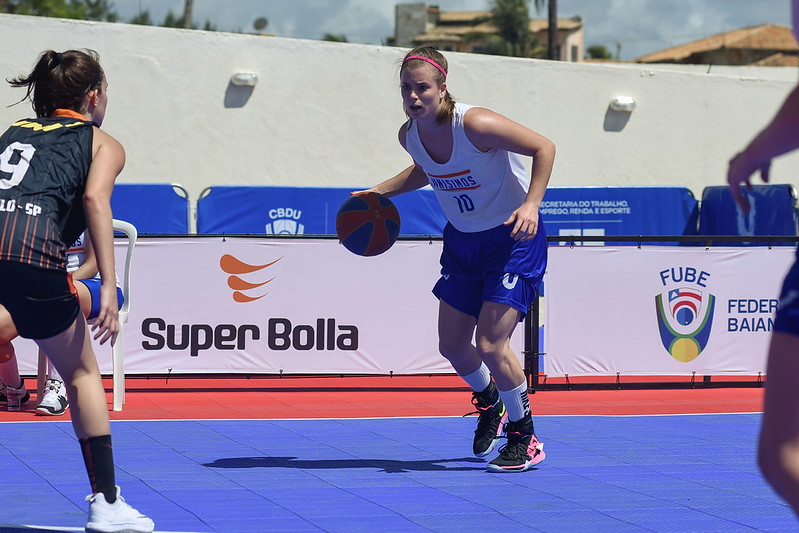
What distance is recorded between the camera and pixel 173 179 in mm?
18047

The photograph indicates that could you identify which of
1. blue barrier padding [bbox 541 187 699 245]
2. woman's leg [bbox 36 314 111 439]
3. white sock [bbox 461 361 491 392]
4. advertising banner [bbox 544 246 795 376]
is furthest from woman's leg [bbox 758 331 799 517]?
blue barrier padding [bbox 541 187 699 245]

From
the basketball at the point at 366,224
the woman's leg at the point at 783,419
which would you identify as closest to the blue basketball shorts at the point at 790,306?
the woman's leg at the point at 783,419

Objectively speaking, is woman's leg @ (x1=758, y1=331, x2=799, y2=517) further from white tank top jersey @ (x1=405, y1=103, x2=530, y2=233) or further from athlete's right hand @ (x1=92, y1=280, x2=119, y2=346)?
white tank top jersey @ (x1=405, y1=103, x2=530, y2=233)

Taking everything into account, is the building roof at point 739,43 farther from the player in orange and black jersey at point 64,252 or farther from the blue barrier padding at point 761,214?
the player in orange and black jersey at point 64,252

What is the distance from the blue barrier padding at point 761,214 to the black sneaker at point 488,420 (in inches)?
427

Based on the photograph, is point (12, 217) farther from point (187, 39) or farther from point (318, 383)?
point (187, 39)

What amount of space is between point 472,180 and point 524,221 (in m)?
0.42

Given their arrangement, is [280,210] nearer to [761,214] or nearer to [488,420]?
[761,214]

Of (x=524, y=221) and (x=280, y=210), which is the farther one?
(x=280, y=210)

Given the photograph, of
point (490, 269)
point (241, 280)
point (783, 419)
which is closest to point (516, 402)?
point (490, 269)

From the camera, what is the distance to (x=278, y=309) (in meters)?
9.64

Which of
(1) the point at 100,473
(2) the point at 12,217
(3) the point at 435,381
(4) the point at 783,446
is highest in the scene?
(2) the point at 12,217

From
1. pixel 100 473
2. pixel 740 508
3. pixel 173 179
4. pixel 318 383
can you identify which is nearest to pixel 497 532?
pixel 740 508

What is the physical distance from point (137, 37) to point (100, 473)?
14.7 meters
